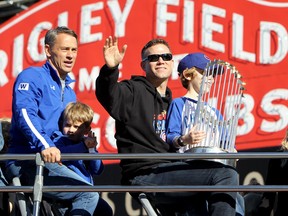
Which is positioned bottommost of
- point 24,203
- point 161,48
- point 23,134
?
point 24,203

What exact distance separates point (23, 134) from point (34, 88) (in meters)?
0.33

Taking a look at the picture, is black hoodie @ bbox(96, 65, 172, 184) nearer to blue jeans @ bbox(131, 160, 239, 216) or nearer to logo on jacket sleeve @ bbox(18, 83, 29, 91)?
blue jeans @ bbox(131, 160, 239, 216)

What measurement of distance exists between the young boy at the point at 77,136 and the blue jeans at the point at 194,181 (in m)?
0.44

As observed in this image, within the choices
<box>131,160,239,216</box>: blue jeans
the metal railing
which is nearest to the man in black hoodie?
<box>131,160,239,216</box>: blue jeans

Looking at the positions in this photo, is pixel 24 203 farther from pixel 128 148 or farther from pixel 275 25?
pixel 275 25

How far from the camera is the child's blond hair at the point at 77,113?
7129mm

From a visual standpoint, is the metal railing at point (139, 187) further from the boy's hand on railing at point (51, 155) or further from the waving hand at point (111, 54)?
the waving hand at point (111, 54)

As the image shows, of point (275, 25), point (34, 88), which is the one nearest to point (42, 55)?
point (275, 25)

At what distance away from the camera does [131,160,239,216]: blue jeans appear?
664 centimetres

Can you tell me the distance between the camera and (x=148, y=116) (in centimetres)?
701

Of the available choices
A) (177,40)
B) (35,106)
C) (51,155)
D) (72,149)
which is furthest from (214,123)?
(177,40)

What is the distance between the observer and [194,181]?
6750 mm

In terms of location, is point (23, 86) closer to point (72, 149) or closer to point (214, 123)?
point (72, 149)

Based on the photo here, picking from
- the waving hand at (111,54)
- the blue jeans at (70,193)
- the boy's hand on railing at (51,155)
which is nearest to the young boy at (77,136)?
the blue jeans at (70,193)
